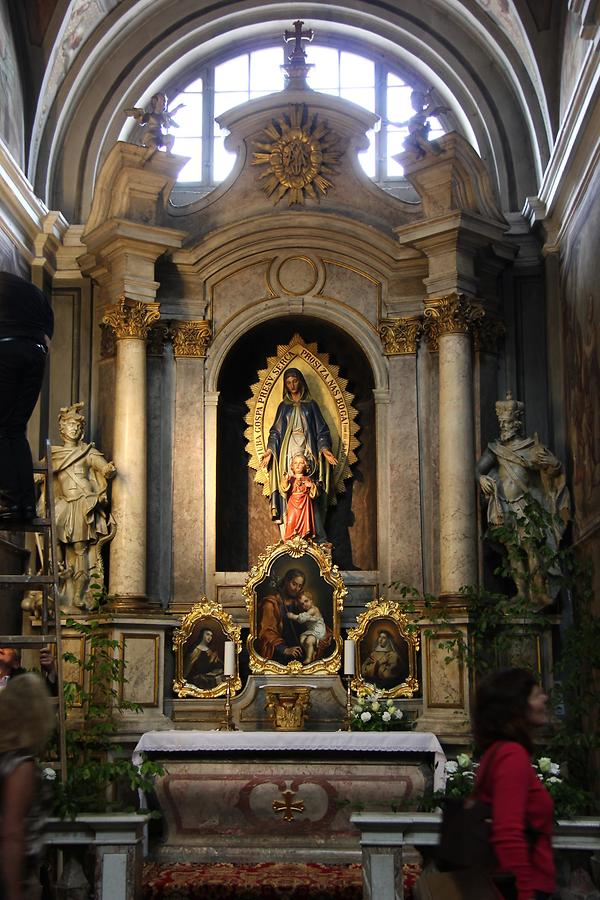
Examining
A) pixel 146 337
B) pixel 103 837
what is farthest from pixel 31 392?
pixel 146 337

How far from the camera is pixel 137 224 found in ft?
35.2

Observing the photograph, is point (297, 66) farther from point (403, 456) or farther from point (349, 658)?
point (349, 658)

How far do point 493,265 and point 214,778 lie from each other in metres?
4.90

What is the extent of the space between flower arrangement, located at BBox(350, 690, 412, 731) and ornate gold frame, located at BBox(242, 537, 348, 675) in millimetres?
542

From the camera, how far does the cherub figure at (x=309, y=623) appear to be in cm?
1034

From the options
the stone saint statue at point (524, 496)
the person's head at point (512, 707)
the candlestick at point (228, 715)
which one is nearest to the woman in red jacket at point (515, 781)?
the person's head at point (512, 707)

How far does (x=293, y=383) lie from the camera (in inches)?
445

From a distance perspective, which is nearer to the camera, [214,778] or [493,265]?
[214,778]

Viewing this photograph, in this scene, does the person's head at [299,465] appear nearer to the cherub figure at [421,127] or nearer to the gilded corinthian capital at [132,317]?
the gilded corinthian capital at [132,317]

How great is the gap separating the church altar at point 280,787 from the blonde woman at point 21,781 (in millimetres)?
5054

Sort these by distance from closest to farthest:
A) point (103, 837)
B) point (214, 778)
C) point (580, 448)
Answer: point (103, 837) < point (214, 778) < point (580, 448)

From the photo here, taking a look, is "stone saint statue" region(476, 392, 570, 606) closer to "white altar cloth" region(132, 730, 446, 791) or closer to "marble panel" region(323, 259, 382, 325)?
"marble panel" region(323, 259, 382, 325)

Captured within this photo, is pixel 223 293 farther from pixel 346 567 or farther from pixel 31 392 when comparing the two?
pixel 31 392

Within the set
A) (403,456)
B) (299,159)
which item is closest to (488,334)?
(403,456)
